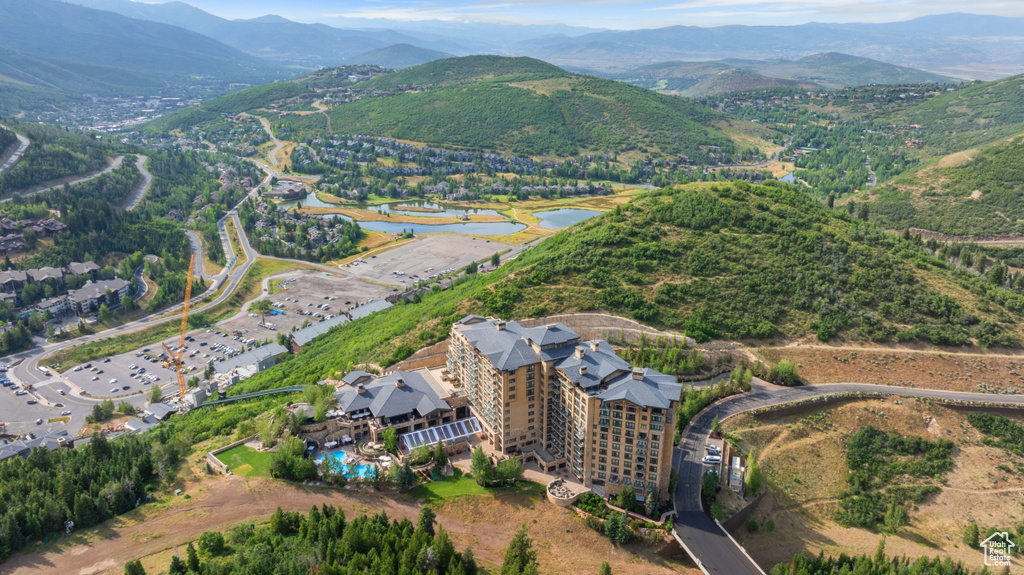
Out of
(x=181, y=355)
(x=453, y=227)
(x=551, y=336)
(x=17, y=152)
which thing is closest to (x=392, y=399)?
(x=551, y=336)

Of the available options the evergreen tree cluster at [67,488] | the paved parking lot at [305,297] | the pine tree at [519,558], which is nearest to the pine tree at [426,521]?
the pine tree at [519,558]

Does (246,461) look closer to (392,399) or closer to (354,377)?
(354,377)

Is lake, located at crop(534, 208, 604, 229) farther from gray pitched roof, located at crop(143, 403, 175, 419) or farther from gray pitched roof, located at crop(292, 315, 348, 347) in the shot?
gray pitched roof, located at crop(143, 403, 175, 419)

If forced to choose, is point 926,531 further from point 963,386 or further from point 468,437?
point 468,437

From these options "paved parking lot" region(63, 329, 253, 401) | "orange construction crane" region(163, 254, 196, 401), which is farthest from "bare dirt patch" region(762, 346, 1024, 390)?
"paved parking lot" region(63, 329, 253, 401)

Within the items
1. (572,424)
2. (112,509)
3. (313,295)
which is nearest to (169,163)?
(313,295)
